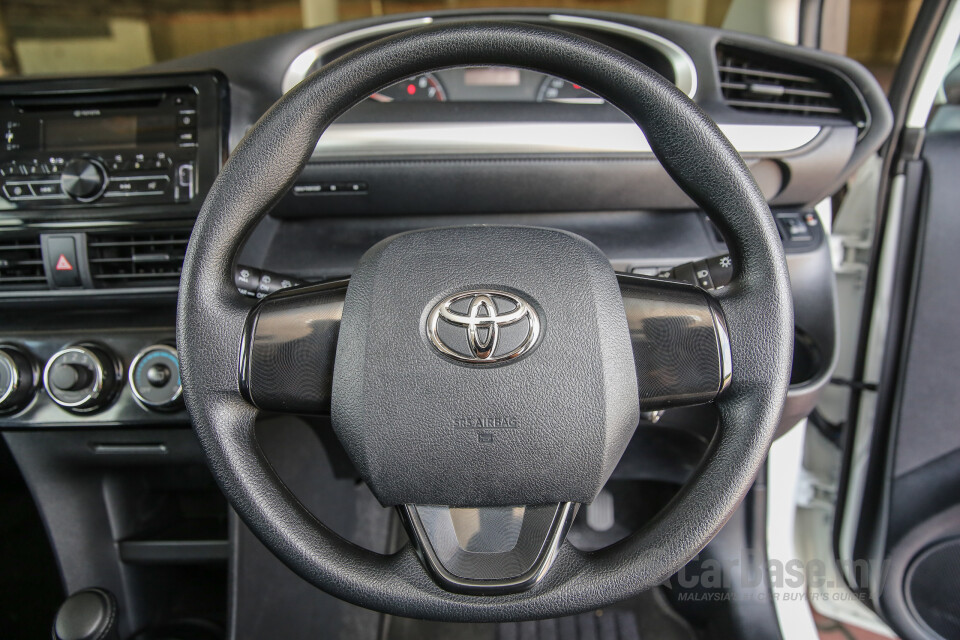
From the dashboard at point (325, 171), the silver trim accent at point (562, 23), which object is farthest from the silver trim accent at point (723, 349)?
the silver trim accent at point (562, 23)

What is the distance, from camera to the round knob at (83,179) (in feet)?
2.76

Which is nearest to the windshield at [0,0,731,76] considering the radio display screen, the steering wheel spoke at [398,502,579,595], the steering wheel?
the radio display screen

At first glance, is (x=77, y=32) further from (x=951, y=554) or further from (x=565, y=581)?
(x=951, y=554)

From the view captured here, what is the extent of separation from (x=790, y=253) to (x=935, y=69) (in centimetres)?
52

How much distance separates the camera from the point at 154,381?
846 mm

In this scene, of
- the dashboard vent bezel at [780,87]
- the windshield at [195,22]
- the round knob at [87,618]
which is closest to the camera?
the round knob at [87,618]

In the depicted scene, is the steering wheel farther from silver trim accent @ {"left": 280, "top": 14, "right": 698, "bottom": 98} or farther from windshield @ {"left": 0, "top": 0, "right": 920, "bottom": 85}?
windshield @ {"left": 0, "top": 0, "right": 920, "bottom": 85}

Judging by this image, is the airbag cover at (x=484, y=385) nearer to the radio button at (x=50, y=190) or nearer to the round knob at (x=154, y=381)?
the round knob at (x=154, y=381)

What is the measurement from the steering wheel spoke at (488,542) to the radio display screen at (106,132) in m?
0.69

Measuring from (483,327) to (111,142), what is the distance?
721 mm

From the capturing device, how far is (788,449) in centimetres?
109

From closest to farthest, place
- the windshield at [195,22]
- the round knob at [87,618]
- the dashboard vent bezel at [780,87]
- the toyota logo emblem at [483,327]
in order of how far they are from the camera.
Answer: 1. the toyota logo emblem at [483,327]
2. the round knob at [87,618]
3. the dashboard vent bezel at [780,87]
4. the windshield at [195,22]

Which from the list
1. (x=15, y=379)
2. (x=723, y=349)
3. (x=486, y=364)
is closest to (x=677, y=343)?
(x=723, y=349)

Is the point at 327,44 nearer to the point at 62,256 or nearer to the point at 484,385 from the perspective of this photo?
the point at 62,256
